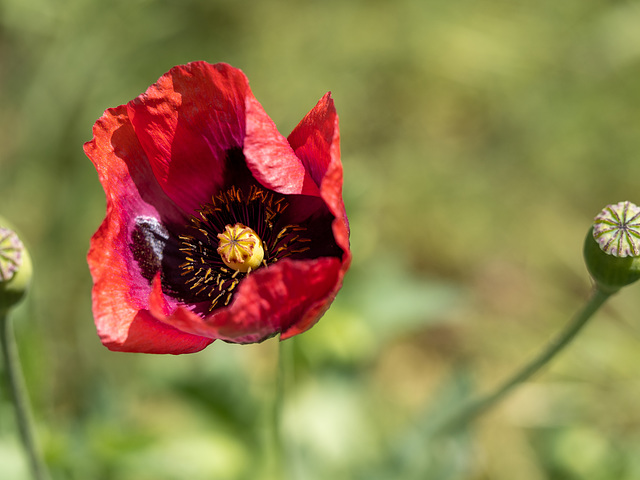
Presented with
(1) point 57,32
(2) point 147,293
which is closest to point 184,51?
(1) point 57,32

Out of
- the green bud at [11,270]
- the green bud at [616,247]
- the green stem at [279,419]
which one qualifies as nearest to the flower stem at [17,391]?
the green bud at [11,270]

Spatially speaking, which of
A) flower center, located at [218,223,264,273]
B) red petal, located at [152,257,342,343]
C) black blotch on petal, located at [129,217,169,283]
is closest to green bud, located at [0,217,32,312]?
black blotch on petal, located at [129,217,169,283]

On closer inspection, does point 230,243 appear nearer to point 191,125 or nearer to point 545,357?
point 191,125

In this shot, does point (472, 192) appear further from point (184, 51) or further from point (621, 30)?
point (184, 51)

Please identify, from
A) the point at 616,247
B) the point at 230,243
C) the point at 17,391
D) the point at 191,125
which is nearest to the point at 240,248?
the point at 230,243

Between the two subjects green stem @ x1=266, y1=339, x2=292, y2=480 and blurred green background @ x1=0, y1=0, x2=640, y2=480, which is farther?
blurred green background @ x1=0, y1=0, x2=640, y2=480

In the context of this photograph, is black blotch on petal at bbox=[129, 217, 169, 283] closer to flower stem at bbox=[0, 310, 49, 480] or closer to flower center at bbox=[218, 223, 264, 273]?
flower center at bbox=[218, 223, 264, 273]
